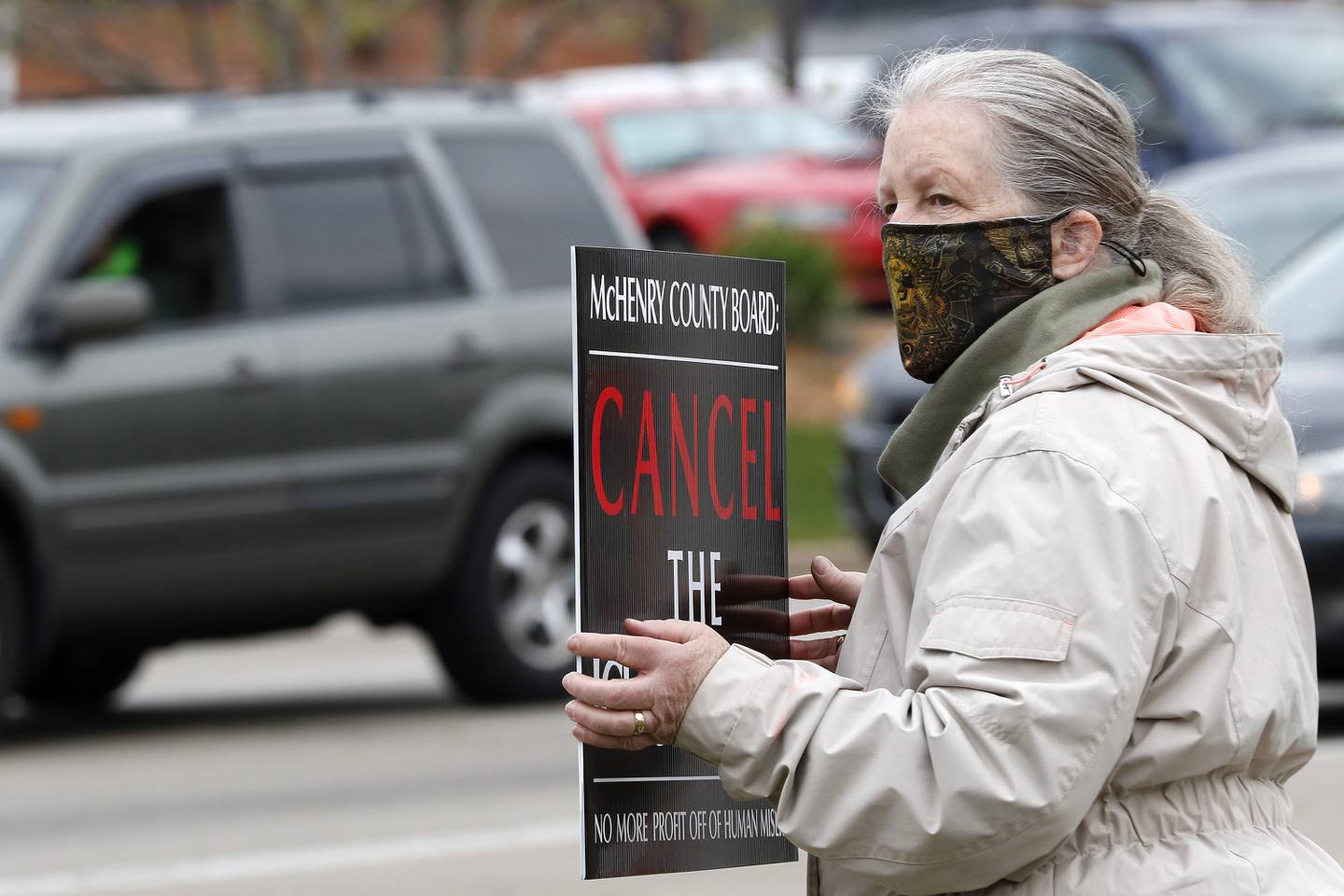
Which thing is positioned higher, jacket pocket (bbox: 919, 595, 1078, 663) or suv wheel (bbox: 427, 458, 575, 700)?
jacket pocket (bbox: 919, 595, 1078, 663)

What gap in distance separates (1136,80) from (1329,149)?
3.03 m

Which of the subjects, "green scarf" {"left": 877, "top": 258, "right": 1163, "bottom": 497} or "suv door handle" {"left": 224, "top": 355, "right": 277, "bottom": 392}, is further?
"suv door handle" {"left": 224, "top": 355, "right": 277, "bottom": 392}

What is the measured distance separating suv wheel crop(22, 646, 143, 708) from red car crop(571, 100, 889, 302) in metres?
7.70

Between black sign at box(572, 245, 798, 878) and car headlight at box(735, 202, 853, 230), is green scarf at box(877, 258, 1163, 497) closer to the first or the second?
black sign at box(572, 245, 798, 878)

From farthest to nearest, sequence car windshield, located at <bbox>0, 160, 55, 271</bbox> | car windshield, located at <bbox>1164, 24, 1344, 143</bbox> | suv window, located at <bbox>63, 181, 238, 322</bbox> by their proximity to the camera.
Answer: car windshield, located at <bbox>1164, 24, 1344, 143</bbox> → suv window, located at <bbox>63, 181, 238, 322</bbox> → car windshield, located at <bbox>0, 160, 55, 271</bbox>

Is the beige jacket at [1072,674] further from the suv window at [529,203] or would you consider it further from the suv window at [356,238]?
the suv window at [529,203]

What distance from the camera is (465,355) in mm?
8875

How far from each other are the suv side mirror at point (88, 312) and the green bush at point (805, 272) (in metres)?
8.23

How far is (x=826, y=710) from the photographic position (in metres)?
2.27

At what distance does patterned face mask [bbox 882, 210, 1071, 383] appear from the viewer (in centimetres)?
252

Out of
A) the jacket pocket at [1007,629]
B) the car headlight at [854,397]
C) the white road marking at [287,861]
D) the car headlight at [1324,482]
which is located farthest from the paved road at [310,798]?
the jacket pocket at [1007,629]

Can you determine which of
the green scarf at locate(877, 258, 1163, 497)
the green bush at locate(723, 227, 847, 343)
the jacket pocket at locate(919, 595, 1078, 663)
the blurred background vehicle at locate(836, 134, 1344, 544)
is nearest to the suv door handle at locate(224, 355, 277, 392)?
the blurred background vehicle at locate(836, 134, 1344, 544)

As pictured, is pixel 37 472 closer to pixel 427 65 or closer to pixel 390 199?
pixel 390 199

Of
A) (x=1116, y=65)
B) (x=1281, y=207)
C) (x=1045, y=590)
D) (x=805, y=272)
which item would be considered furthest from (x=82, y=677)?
(x=805, y=272)
